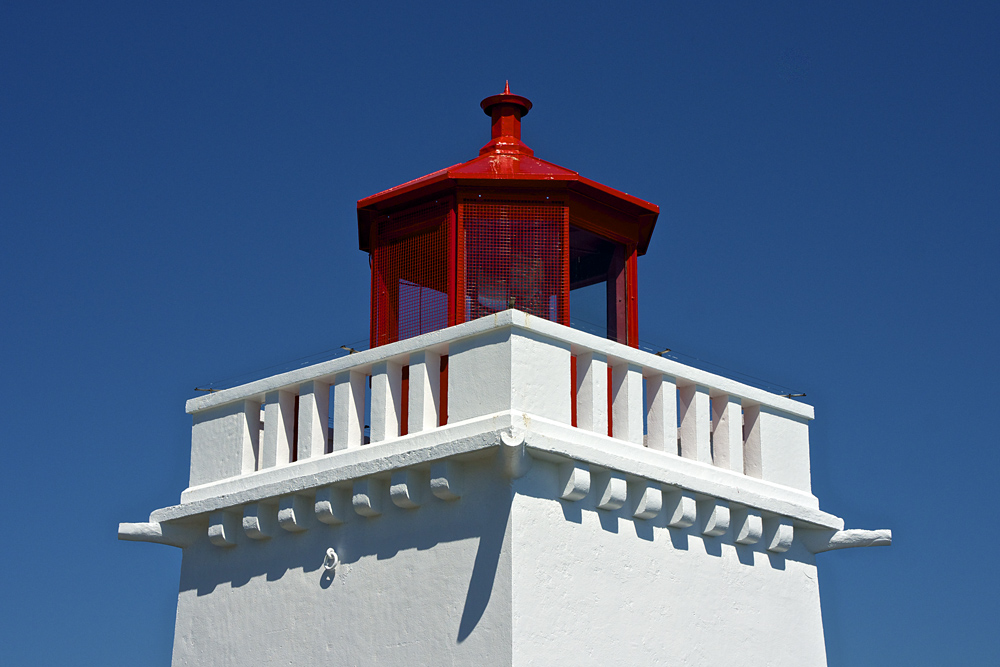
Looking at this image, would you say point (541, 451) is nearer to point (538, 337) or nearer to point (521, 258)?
point (538, 337)

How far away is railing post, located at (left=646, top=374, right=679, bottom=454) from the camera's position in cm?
1109

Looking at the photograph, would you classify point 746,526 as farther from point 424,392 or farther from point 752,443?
point 424,392

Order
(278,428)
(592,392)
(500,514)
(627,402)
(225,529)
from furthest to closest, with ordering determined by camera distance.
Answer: (225,529) < (278,428) < (627,402) < (592,392) < (500,514)

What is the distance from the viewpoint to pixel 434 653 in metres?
10.1

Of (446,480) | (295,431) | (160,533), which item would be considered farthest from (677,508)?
(160,533)

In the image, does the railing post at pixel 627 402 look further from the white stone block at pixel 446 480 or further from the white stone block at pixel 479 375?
the white stone block at pixel 446 480

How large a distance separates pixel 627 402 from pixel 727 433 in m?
1.21

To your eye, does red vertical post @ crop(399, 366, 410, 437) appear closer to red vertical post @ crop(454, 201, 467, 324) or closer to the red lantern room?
the red lantern room

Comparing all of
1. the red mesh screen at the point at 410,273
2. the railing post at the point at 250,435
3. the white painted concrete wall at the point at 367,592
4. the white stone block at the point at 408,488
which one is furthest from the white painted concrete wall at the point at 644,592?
the railing post at the point at 250,435

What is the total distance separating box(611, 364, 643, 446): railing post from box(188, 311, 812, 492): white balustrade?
0.01 m

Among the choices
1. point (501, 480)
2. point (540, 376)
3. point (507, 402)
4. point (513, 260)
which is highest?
point (513, 260)

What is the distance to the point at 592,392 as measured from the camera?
10625 millimetres

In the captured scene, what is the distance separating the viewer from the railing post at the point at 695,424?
11.4 metres

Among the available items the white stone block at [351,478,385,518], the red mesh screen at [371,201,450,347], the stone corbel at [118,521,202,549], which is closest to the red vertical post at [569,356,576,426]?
the red mesh screen at [371,201,450,347]
